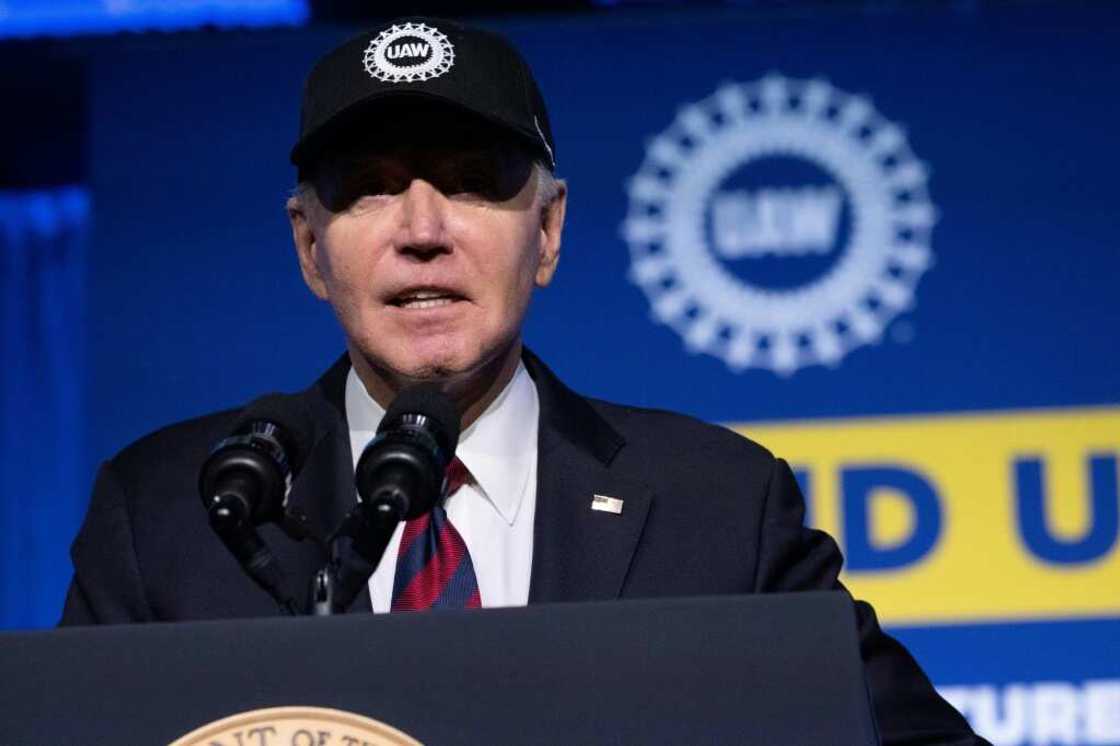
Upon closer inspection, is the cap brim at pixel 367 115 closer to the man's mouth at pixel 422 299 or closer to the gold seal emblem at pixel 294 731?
the man's mouth at pixel 422 299

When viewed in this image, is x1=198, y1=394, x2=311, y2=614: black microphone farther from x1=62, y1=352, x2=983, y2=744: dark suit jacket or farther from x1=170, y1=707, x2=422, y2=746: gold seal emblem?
x1=62, y1=352, x2=983, y2=744: dark suit jacket

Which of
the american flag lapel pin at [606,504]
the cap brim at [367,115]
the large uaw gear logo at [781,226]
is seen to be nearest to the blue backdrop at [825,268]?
the large uaw gear logo at [781,226]

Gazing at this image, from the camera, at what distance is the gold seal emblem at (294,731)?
0.93 meters

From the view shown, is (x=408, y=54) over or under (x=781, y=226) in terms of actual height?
under

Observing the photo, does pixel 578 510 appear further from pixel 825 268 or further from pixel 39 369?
pixel 39 369

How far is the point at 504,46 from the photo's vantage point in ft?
5.01

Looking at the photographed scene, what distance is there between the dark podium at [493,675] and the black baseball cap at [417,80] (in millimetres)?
602

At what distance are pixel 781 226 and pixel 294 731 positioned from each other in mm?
1960

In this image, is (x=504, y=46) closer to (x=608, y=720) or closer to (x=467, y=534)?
(x=467, y=534)

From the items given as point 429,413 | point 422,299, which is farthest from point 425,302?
point 429,413

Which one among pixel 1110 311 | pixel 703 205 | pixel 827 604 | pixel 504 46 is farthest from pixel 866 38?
pixel 827 604

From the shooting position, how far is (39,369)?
362cm

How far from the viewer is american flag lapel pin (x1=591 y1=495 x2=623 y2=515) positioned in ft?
5.07

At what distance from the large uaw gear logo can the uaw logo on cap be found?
1325 mm
